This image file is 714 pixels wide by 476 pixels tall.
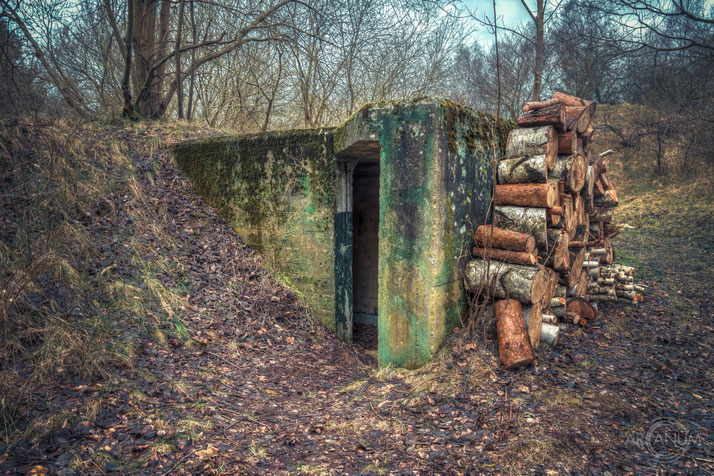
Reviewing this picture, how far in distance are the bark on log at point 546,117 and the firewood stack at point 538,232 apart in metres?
0.01

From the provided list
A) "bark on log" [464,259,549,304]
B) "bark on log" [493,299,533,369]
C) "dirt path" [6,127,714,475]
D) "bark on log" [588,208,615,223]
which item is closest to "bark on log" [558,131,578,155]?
"bark on log" [464,259,549,304]

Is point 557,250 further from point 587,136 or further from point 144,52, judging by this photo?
point 144,52

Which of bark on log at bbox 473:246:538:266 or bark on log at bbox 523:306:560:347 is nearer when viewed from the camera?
bark on log at bbox 473:246:538:266

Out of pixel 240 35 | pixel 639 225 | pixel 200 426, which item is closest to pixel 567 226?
pixel 200 426

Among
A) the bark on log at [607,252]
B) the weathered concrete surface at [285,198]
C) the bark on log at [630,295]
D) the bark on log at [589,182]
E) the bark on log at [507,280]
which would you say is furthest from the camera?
the bark on log at [607,252]

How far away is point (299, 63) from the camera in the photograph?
383 inches

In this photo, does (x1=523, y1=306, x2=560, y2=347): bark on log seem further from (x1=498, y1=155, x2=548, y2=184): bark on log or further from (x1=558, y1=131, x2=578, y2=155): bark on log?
(x1=558, y1=131, x2=578, y2=155): bark on log

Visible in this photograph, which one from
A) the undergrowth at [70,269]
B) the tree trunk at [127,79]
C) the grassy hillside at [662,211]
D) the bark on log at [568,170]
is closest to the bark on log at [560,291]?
the bark on log at [568,170]

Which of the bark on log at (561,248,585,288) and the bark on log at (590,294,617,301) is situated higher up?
the bark on log at (561,248,585,288)

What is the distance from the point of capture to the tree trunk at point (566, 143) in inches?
187

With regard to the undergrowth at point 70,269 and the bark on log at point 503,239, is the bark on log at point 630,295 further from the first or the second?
the undergrowth at point 70,269

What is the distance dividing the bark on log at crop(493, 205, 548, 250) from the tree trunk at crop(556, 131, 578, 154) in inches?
41.2

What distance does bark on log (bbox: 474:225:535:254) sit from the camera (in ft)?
13.7

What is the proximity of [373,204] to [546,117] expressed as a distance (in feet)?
10.9
